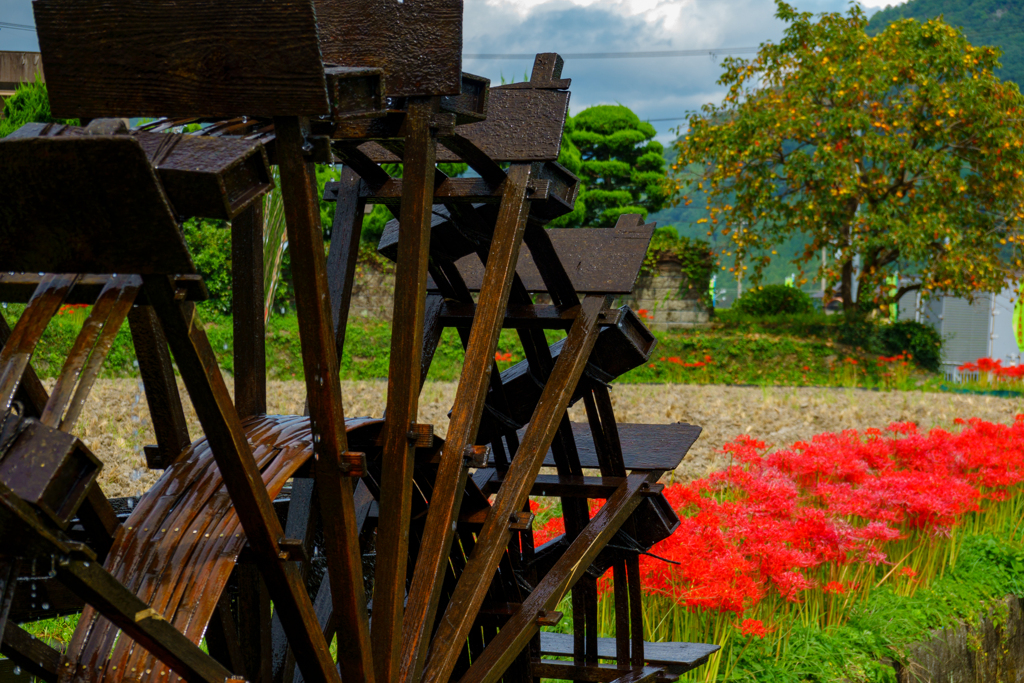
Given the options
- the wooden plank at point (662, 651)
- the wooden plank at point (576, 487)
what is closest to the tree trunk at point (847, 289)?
the wooden plank at point (662, 651)

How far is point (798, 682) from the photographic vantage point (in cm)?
395

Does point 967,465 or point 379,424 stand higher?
point 379,424

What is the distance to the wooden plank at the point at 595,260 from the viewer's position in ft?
10.9

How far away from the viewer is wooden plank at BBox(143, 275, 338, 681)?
5.12ft

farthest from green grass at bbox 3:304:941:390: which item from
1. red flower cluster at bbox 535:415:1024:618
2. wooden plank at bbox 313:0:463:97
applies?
wooden plank at bbox 313:0:463:97

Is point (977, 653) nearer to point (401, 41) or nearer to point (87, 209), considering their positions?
point (401, 41)

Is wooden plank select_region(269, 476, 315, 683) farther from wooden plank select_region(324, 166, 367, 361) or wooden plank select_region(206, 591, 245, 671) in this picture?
wooden plank select_region(324, 166, 367, 361)

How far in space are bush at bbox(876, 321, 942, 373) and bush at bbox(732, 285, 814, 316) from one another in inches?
75.3

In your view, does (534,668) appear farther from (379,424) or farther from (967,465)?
(967,465)

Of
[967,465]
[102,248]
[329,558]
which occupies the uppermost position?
[102,248]

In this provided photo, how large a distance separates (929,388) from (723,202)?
233 inches

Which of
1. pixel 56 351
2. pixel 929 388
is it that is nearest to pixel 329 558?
pixel 56 351

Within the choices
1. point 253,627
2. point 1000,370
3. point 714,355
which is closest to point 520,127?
point 253,627

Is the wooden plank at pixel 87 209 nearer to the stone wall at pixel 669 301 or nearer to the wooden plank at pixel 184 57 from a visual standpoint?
the wooden plank at pixel 184 57
